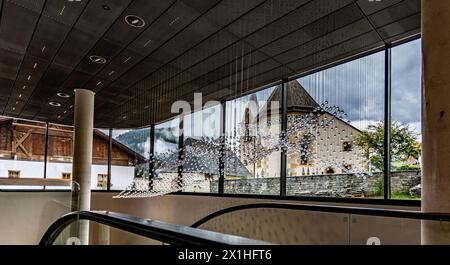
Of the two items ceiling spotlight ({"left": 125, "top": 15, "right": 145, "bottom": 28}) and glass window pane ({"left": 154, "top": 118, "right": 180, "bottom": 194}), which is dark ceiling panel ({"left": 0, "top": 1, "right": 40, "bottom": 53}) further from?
glass window pane ({"left": 154, "top": 118, "right": 180, "bottom": 194})

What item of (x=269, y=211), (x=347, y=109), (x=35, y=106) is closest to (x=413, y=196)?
(x=347, y=109)

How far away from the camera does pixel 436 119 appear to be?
1.97m

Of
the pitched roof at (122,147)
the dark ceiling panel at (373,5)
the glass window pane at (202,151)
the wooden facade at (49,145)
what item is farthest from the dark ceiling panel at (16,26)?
the pitched roof at (122,147)

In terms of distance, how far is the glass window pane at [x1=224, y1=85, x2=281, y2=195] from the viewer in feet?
21.4

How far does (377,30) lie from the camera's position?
16.3ft

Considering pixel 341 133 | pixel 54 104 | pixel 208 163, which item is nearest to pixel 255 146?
pixel 341 133

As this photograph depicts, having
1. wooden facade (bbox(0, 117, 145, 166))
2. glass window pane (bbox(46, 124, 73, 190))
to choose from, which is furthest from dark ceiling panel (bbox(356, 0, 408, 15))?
glass window pane (bbox(46, 124, 73, 190))

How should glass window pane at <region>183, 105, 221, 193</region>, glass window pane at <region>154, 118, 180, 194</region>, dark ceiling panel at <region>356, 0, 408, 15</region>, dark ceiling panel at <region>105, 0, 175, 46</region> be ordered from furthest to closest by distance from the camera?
glass window pane at <region>154, 118, 180, 194</region>, glass window pane at <region>183, 105, 221, 193</region>, dark ceiling panel at <region>105, 0, 175, 46</region>, dark ceiling panel at <region>356, 0, 408, 15</region>

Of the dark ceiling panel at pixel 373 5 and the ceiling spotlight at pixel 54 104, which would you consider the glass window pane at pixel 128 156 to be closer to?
the ceiling spotlight at pixel 54 104

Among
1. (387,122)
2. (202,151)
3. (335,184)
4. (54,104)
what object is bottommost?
(335,184)

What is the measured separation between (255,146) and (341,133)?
1.72 m

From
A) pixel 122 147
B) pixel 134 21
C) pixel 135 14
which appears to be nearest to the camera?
pixel 135 14

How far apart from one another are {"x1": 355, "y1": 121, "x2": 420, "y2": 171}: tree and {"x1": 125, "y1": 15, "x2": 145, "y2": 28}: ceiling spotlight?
4208 mm

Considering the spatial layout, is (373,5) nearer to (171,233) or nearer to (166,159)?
(171,233)
